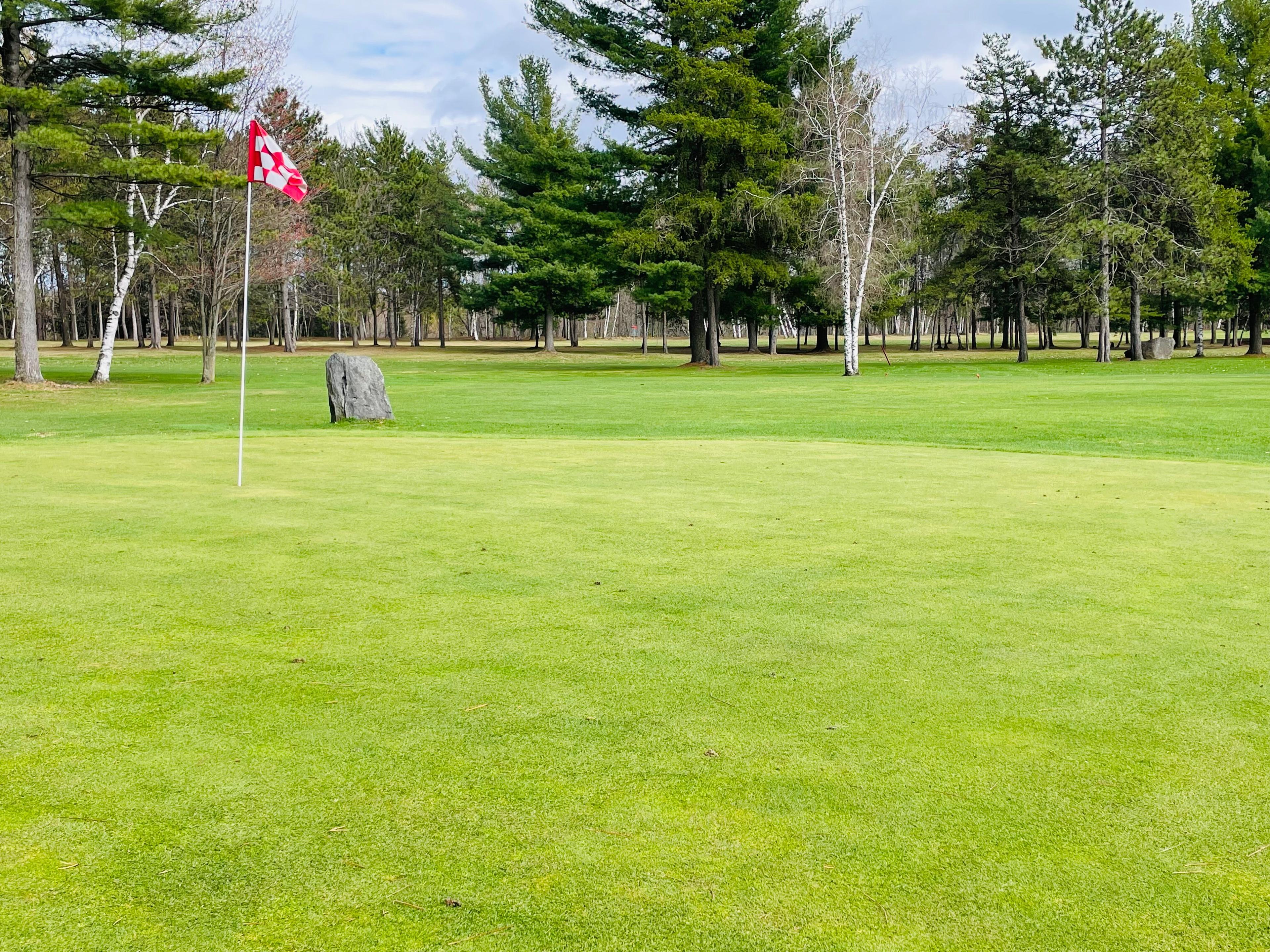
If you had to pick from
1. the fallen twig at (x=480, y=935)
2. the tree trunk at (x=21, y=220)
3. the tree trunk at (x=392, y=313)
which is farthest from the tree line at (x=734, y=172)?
the fallen twig at (x=480, y=935)

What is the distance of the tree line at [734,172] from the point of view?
3070cm

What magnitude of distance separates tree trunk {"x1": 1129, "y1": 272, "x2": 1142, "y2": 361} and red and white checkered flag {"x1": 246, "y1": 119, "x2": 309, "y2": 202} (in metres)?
44.2

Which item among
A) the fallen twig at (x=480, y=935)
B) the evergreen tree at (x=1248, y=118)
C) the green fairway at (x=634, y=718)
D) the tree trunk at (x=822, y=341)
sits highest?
the evergreen tree at (x=1248, y=118)

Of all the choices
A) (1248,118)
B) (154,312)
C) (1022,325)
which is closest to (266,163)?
(1022,325)

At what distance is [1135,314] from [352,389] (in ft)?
134

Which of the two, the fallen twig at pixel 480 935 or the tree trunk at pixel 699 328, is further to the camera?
the tree trunk at pixel 699 328

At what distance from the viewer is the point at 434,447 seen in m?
15.3

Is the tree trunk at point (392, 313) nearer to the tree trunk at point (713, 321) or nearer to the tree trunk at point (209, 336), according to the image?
the tree trunk at point (713, 321)

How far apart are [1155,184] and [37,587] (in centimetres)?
5010

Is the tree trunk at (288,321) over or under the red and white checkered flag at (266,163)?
over

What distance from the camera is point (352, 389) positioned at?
64.8ft

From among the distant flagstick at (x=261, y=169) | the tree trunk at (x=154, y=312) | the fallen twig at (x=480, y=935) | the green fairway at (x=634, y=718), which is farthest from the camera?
the tree trunk at (x=154, y=312)

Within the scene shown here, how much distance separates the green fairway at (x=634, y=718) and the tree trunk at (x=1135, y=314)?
4152 centimetres

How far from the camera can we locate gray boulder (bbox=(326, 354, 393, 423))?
19734 millimetres
